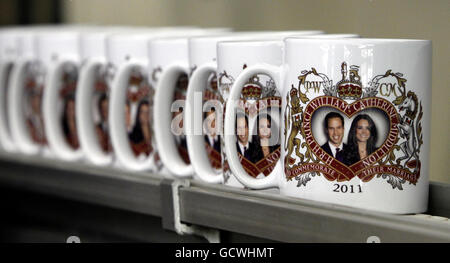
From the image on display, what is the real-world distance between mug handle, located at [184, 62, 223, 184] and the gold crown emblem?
213mm

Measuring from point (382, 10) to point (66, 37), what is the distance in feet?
1.70

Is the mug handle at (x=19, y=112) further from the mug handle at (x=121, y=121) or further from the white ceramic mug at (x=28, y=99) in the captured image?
the mug handle at (x=121, y=121)

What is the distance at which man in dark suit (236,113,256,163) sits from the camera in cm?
90

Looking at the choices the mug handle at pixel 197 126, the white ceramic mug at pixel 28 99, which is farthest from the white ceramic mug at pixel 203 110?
the white ceramic mug at pixel 28 99

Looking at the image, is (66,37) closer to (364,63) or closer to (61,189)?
(61,189)

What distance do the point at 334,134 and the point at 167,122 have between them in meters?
0.30

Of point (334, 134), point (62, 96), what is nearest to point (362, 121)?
point (334, 134)

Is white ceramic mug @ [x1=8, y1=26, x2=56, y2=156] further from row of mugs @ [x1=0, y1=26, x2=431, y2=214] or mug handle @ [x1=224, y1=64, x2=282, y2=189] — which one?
mug handle @ [x1=224, y1=64, x2=282, y2=189]

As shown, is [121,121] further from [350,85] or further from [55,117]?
[350,85]

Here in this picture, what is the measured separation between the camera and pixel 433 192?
2.83 feet

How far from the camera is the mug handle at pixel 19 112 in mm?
1295

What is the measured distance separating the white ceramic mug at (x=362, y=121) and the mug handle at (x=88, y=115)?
42 cm

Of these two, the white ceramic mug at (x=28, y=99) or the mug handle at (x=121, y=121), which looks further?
the white ceramic mug at (x=28, y=99)
